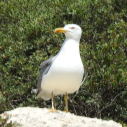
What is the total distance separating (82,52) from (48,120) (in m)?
2.65

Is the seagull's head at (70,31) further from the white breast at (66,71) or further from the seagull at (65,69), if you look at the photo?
the white breast at (66,71)

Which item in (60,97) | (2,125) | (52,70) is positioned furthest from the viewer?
(60,97)

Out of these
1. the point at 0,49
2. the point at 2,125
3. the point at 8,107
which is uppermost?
the point at 0,49

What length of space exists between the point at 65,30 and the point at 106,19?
3050 mm

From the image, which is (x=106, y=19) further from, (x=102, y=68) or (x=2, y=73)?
(x=2, y=73)

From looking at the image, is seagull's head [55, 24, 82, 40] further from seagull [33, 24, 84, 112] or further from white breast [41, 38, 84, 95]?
white breast [41, 38, 84, 95]

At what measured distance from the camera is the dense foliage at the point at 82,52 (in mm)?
7676

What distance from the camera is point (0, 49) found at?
8766 mm

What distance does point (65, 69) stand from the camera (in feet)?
19.2

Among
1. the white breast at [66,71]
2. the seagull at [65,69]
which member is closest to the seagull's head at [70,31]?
the seagull at [65,69]

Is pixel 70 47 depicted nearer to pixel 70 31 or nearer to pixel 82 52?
pixel 70 31

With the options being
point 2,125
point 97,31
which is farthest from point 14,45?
point 2,125

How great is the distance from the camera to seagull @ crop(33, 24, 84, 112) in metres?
5.90

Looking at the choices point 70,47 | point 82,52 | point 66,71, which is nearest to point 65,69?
point 66,71
